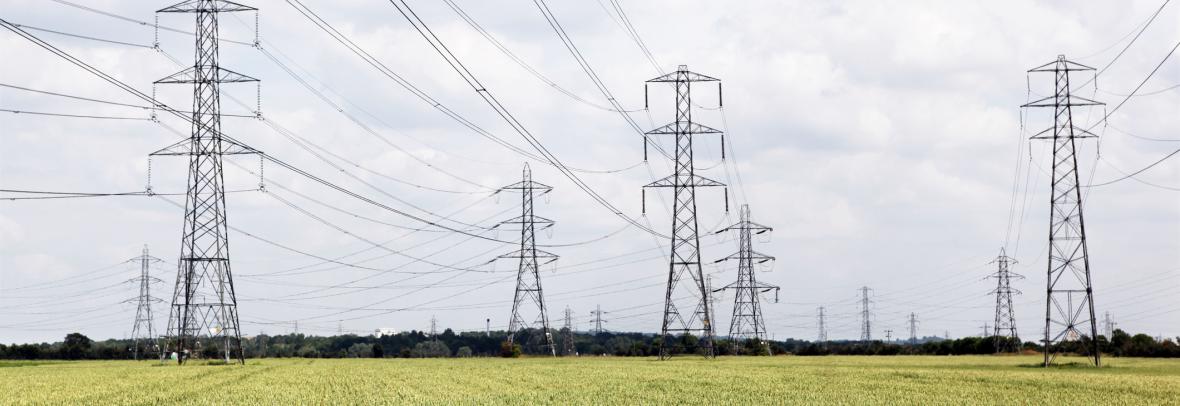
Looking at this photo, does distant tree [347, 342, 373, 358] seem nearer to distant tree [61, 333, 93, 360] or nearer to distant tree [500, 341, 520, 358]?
distant tree [61, 333, 93, 360]

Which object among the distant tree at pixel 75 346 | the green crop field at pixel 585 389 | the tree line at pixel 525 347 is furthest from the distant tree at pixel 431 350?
the green crop field at pixel 585 389

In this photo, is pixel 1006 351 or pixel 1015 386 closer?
pixel 1015 386

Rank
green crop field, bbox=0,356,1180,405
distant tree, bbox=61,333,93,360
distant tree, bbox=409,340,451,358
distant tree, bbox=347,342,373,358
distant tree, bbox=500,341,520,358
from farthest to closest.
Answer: distant tree, bbox=409,340,451,358 → distant tree, bbox=347,342,373,358 → distant tree, bbox=61,333,93,360 → distant tree, bbox=500,341,520,358 → green crop field, bbox=0,356,1180,405

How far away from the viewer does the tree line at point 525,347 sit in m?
107

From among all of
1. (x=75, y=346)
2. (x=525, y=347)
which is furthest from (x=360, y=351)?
(x=525, y=347)

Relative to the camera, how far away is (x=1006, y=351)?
437 feet

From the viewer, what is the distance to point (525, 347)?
107 m

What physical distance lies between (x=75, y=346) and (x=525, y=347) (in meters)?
58.6

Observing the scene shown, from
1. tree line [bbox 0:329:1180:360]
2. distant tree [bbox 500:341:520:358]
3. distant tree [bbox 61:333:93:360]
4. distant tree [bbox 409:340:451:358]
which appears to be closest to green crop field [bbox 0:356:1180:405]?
tree line [bbox 0:329:1180:360]

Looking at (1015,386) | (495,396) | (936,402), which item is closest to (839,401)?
(936,402)

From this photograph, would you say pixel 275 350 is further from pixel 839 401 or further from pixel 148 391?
pixel 839 401

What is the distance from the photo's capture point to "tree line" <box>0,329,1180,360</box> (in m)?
107

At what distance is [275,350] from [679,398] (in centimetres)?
12800

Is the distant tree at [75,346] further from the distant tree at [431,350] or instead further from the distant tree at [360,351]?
the distant tree at [431,350]
